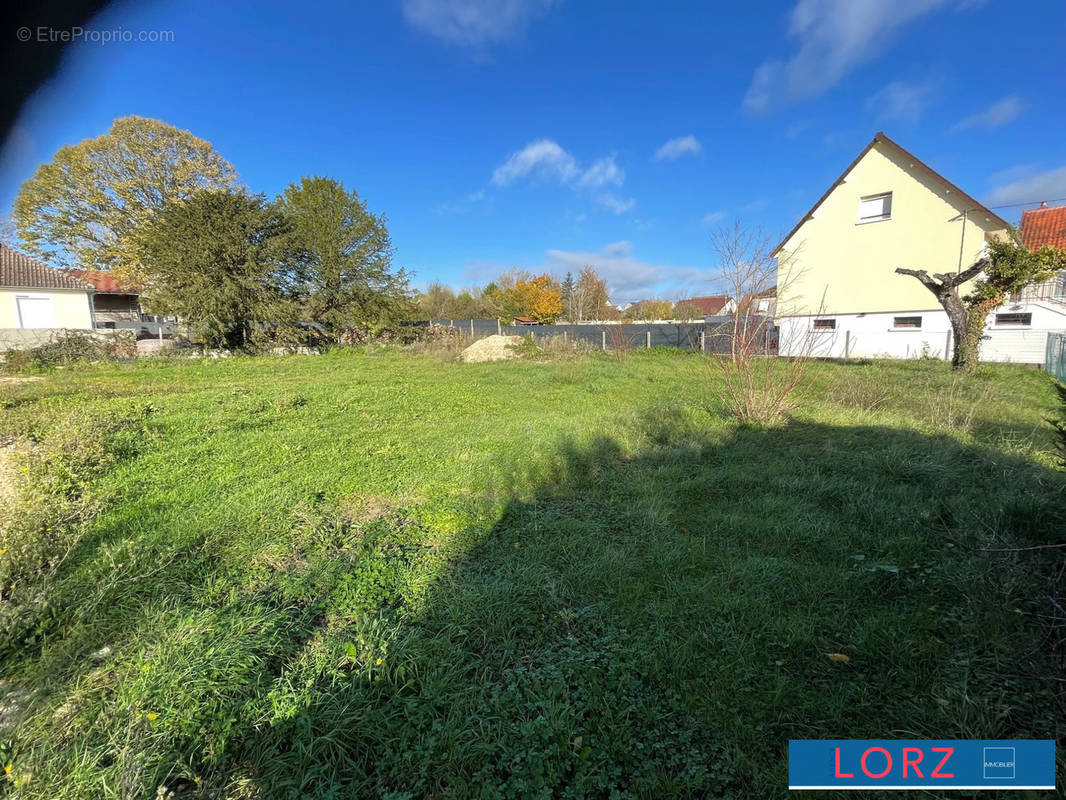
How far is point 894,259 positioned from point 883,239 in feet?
2.82

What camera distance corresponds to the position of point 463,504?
12.4ft

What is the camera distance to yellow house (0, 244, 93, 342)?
19.0m

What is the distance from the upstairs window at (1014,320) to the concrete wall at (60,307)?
116 ft

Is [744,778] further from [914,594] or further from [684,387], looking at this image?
[684,387]

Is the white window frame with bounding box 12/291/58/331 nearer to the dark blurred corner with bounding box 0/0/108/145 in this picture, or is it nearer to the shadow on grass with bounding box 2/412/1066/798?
the shadow on grass with bounding box 2/412/1066/798

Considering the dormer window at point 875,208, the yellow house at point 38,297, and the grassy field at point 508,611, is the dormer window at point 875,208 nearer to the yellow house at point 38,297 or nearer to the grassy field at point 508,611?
the grassy field at point 508,611

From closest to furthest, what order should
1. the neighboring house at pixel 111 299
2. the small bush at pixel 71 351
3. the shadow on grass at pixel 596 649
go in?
the shadow on grass at pixel 596 649
the small bush at pixel 71 351
the neighboring house at pixel 111 299

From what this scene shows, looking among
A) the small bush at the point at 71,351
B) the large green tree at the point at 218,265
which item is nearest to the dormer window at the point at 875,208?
the large green tree at the point at 218,265

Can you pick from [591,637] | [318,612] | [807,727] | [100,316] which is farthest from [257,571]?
[100,316]

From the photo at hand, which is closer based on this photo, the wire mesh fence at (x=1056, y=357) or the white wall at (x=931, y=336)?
the wire mesh fence at (x=1056, y=357)

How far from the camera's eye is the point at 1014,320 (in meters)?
14.6

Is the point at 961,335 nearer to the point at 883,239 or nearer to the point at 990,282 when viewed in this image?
the point at 990,282

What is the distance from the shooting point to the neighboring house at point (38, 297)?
19.0 meters

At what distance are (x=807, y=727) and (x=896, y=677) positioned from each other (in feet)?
1.87
